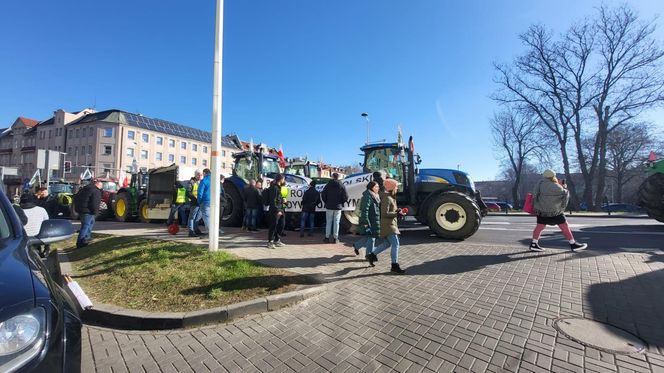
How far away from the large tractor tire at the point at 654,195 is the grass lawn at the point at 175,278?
42.4 feet

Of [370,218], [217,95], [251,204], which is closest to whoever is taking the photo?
[370,218]

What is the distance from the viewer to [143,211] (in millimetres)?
14133

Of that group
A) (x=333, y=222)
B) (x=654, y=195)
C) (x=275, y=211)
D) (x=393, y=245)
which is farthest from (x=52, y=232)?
(x=654, y=195)

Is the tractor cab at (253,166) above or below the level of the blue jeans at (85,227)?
above

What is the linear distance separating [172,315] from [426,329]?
279cm

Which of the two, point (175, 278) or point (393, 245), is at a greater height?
point (393, 245)

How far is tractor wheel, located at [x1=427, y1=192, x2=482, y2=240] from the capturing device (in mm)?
8797

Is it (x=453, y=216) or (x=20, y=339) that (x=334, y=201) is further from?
(x=20, y=339)

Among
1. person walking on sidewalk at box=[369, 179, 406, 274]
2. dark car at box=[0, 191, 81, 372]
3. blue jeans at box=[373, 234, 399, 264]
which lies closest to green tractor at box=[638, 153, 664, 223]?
person walking on sidewalk at box=[369, 179, 406, 274]

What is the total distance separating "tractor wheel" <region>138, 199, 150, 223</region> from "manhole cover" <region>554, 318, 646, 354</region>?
46.4ft

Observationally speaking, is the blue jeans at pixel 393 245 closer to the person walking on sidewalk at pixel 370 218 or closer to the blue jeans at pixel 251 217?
the person walking on sidewalk at pixel 370 218

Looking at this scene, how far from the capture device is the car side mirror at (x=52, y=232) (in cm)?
279

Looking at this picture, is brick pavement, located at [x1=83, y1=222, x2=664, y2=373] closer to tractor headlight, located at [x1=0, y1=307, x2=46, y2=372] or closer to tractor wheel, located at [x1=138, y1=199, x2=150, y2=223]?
tractor headlight, located at [x1=0, y1=307, x2=46, y2=372]

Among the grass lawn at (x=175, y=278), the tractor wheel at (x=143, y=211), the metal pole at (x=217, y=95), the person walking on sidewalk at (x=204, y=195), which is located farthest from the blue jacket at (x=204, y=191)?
the tractor wheel at (x=143, y=211)
